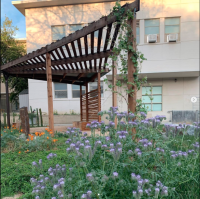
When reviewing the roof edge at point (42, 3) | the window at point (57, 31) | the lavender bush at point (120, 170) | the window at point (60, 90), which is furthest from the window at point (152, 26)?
the lavender bush at point (120, 170)

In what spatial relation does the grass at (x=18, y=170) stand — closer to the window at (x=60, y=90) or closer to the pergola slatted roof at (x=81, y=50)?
the pergola slatted roof at (x=81, y=50)

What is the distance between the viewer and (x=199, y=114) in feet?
23.5

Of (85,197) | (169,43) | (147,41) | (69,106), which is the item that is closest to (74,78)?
(69,106)

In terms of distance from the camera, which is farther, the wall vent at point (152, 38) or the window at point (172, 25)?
the window at point (172, 25)

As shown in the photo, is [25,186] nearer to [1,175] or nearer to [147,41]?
[1,175]

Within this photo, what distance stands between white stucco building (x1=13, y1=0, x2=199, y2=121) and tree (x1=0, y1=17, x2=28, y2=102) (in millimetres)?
1574

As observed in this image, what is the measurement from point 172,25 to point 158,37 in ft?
3.02

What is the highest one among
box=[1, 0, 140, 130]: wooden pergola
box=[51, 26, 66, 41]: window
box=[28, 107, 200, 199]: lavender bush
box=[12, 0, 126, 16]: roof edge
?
box=[12, 0, 126, 16]: roof edge

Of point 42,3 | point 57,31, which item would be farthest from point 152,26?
point 42,3

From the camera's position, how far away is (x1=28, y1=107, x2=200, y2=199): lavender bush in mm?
1055

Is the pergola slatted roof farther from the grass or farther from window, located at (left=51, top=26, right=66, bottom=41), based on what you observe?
window, located at (left=51, top=26, right=66, bottom=41)

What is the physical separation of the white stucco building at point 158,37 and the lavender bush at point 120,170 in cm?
668

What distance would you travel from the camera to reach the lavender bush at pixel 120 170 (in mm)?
1055

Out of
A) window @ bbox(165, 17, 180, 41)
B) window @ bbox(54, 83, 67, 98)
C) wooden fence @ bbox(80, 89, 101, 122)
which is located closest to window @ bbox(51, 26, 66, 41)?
window @ bbox(54, 83, 67, 98)
